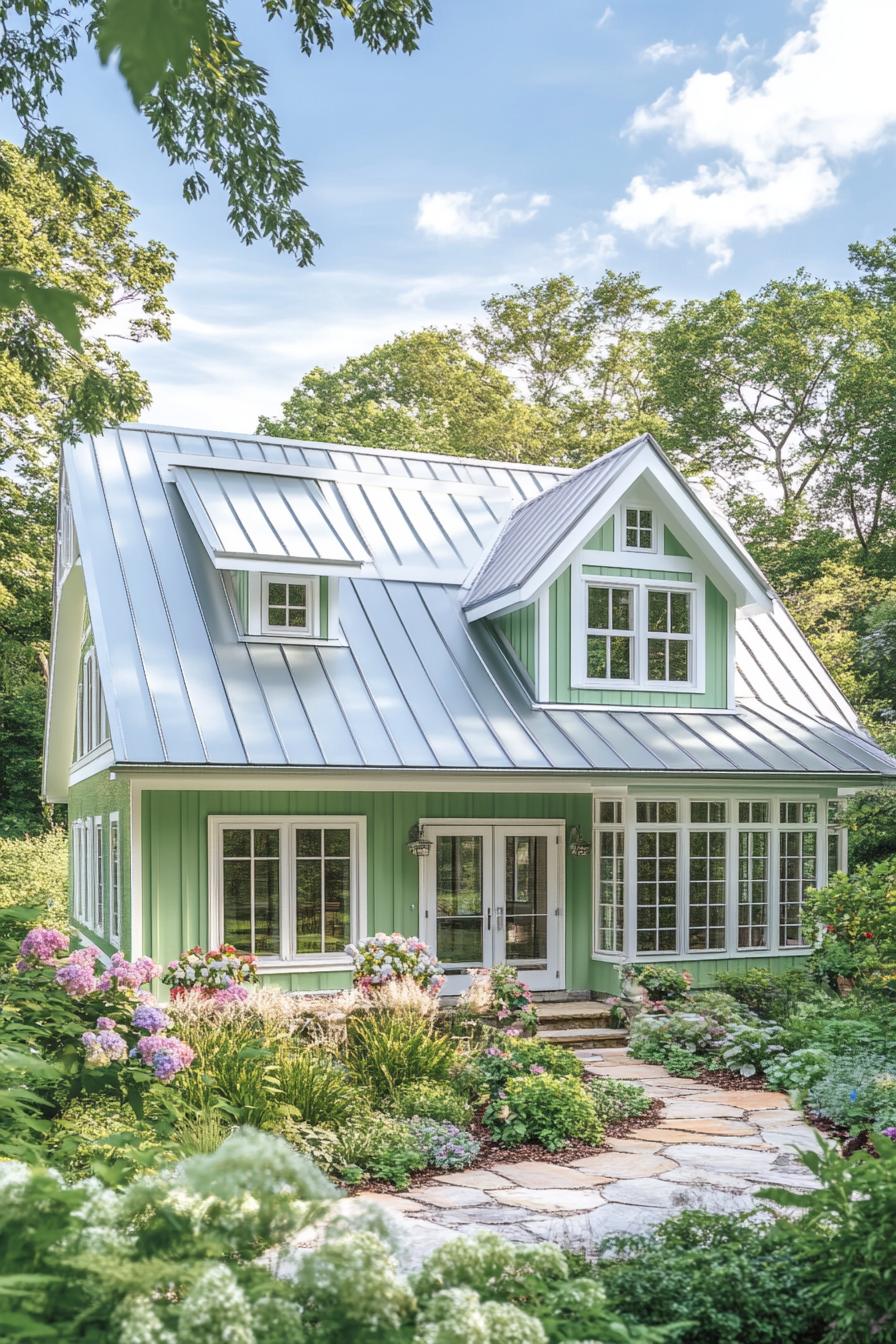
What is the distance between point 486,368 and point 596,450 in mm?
3901

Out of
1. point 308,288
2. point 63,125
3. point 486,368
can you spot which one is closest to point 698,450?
point 486,368

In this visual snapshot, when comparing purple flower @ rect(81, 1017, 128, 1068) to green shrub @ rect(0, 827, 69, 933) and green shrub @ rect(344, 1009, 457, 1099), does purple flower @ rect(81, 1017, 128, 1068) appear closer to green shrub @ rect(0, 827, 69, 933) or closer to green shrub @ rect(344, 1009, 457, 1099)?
green shrub @ rect(344, 1009, 457, 1099)

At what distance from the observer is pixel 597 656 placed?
44.3 feet

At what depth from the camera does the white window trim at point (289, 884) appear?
11031 mm

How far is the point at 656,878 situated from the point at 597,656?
8.42 ft

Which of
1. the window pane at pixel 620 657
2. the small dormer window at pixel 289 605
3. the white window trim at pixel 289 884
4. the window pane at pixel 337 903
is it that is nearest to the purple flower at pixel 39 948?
the white window trim at pixel 289 884

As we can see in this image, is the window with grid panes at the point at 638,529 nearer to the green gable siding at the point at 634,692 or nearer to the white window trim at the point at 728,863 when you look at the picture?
the green gable siding at the point at 634,692

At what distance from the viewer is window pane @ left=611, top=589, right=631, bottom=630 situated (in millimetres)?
13445

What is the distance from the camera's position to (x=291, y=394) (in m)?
28.7

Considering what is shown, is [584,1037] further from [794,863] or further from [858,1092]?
[858,1092]

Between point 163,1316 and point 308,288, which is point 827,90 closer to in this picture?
point 308,288

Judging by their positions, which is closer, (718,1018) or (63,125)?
(63,125)

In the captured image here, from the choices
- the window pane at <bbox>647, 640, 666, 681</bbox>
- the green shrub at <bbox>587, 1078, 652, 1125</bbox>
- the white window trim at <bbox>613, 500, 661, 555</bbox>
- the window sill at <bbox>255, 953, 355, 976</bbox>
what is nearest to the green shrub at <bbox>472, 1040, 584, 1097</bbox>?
the green shrub at <bbox>587, 1078, 652, 1125</bbox>

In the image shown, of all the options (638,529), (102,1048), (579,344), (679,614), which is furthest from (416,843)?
(579,344)
